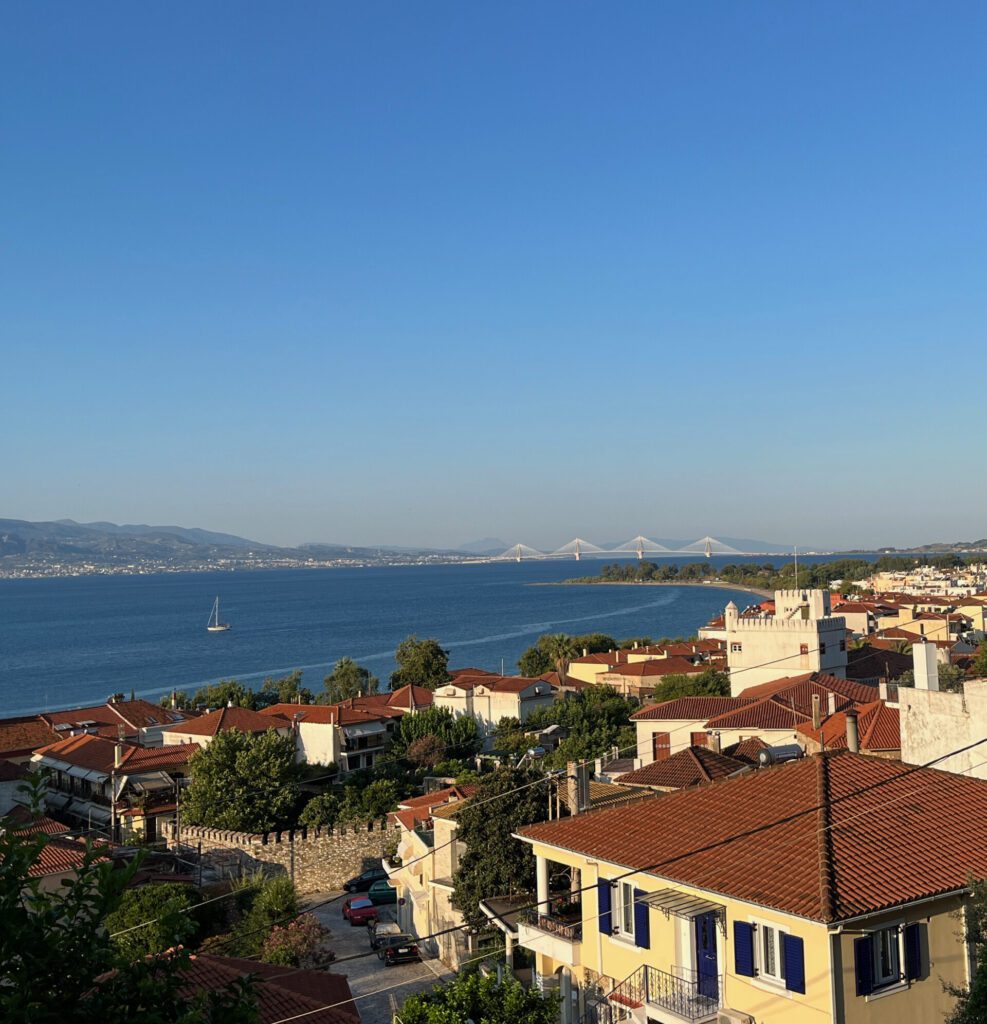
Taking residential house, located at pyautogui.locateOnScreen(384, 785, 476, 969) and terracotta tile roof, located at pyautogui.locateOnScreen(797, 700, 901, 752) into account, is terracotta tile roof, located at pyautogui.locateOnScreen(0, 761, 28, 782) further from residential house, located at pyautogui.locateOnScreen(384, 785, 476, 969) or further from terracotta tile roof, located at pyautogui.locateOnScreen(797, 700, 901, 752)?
terracotta tile roof, located at pyautogui.locateOnScreen(797, 700, 901, 752)

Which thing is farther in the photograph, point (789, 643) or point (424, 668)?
point (424, 668)

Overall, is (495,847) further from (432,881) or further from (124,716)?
(124,716)

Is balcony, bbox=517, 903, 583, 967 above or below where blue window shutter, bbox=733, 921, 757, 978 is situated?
below

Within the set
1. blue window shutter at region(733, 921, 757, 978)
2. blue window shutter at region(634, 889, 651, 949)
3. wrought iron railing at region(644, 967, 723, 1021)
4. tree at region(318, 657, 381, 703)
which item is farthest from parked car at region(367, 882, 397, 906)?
tree at region(318, 657, 381, 703)

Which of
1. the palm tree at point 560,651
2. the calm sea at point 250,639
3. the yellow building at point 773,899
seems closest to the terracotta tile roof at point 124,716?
the palm tree at point 560,651

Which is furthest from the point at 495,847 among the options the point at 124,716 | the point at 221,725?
the point at 124,716

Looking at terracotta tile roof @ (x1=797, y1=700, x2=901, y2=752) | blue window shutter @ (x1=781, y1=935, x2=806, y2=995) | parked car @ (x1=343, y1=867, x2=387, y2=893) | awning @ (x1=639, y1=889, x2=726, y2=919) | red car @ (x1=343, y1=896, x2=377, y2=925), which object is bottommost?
parked car @ (x1=343, y1=867, x2=387, y2=893)
